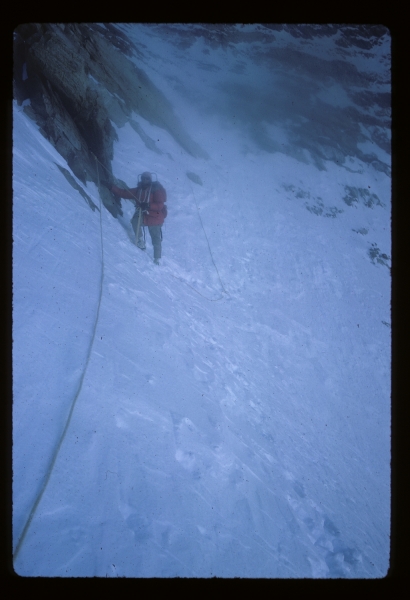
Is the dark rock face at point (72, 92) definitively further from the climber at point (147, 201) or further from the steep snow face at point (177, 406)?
the climber at point (147, 201)

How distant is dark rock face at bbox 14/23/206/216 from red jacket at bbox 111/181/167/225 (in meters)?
0.63

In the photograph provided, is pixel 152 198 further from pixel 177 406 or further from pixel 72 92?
pixel 177 406

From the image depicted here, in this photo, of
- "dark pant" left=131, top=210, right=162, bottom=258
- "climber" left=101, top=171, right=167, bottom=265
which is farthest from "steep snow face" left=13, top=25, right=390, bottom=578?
"climber" left=101, top=171, right=167, bottom=265

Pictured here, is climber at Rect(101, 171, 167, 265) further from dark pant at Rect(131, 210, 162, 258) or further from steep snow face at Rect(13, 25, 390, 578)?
steep snow face at Rect(13, 25, 390, 578)

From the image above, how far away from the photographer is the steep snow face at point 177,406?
6.81 feet

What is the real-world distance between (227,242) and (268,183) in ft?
16.7

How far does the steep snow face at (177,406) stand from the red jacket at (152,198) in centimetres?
55

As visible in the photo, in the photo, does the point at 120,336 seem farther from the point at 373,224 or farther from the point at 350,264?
the point at 373,224

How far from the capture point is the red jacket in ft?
16.8

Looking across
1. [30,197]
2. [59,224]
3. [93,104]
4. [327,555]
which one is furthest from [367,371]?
[93,104]

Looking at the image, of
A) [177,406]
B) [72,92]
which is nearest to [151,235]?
[72,92]

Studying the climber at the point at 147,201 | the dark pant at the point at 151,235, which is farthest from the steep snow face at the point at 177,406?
the climber at the point at 147,201

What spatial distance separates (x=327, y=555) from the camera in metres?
2.72

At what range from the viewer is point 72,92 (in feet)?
19.6
